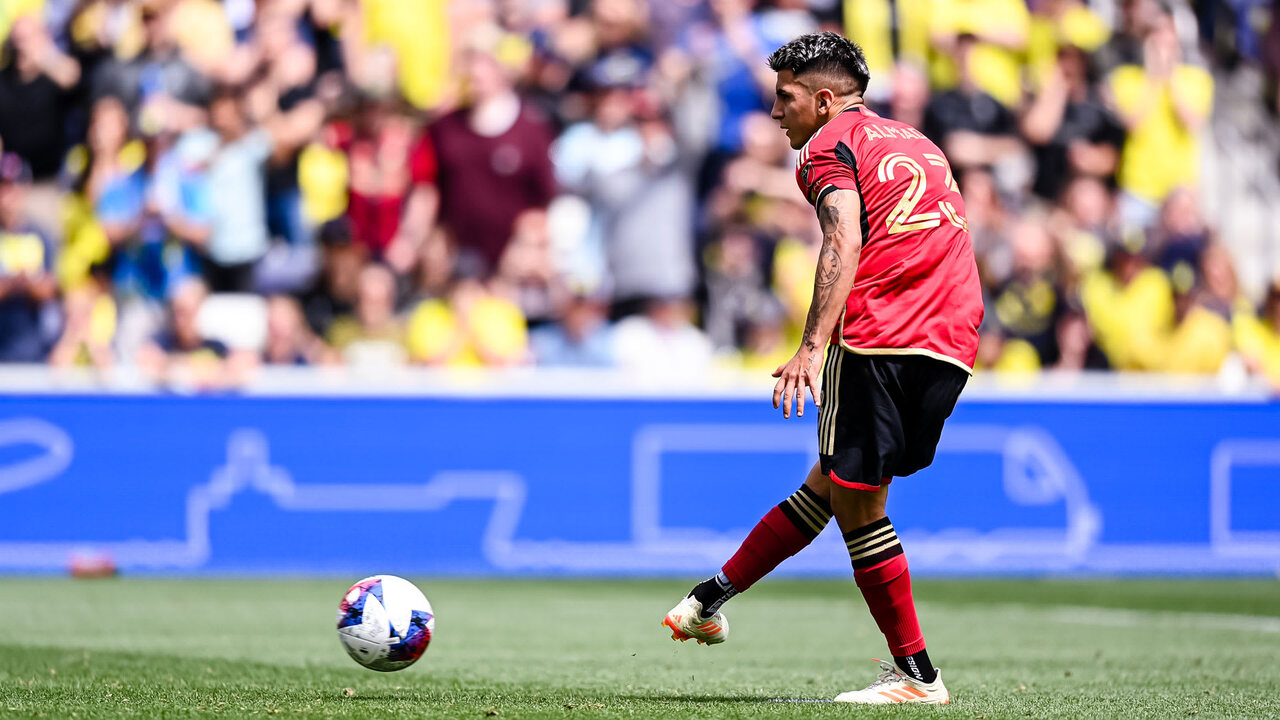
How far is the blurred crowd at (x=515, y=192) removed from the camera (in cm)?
1318

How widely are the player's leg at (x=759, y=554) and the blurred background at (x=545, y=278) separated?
6.63m

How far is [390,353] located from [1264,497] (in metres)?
6.42

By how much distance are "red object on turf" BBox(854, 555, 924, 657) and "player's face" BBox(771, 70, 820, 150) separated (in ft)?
4.53

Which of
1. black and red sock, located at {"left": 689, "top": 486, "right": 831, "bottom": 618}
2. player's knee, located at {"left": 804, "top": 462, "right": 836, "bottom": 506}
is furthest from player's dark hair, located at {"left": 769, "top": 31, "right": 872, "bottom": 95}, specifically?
black and red sock, located at {"left": 689, "top": 486, "right": 831, "bottom": 618}

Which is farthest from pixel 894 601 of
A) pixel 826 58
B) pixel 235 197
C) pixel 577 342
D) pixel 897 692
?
pixel 235 197

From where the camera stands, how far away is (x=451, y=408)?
12406 mm

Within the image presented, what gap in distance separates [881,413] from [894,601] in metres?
0.60

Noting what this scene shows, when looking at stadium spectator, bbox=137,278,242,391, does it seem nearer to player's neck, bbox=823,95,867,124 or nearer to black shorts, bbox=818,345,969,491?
player's neck, bbox=823,95,867,124

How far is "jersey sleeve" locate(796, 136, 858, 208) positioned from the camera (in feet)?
17.7

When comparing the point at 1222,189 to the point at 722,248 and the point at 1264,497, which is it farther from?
the point at 722,248

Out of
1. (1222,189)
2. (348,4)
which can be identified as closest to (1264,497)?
(1222,189)

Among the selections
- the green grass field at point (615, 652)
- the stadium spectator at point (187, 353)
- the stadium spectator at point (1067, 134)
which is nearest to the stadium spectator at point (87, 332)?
the stadium spectator at point (187, 353)

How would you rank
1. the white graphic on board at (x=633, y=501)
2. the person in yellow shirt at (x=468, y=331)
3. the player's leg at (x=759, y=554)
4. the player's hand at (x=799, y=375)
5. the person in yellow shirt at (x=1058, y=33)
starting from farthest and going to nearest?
the person in yellow shirt at (x=1058, y=33)
the person in yellow shirt at (x=468, y=331)
the white graphic on board at (x=633, y=501)
the player's leg at (x=759, y=554)
the player's hand at (x=799, y=375)

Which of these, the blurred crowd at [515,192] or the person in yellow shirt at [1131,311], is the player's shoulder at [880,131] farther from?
the person in yellow shirt at [1131,311]
